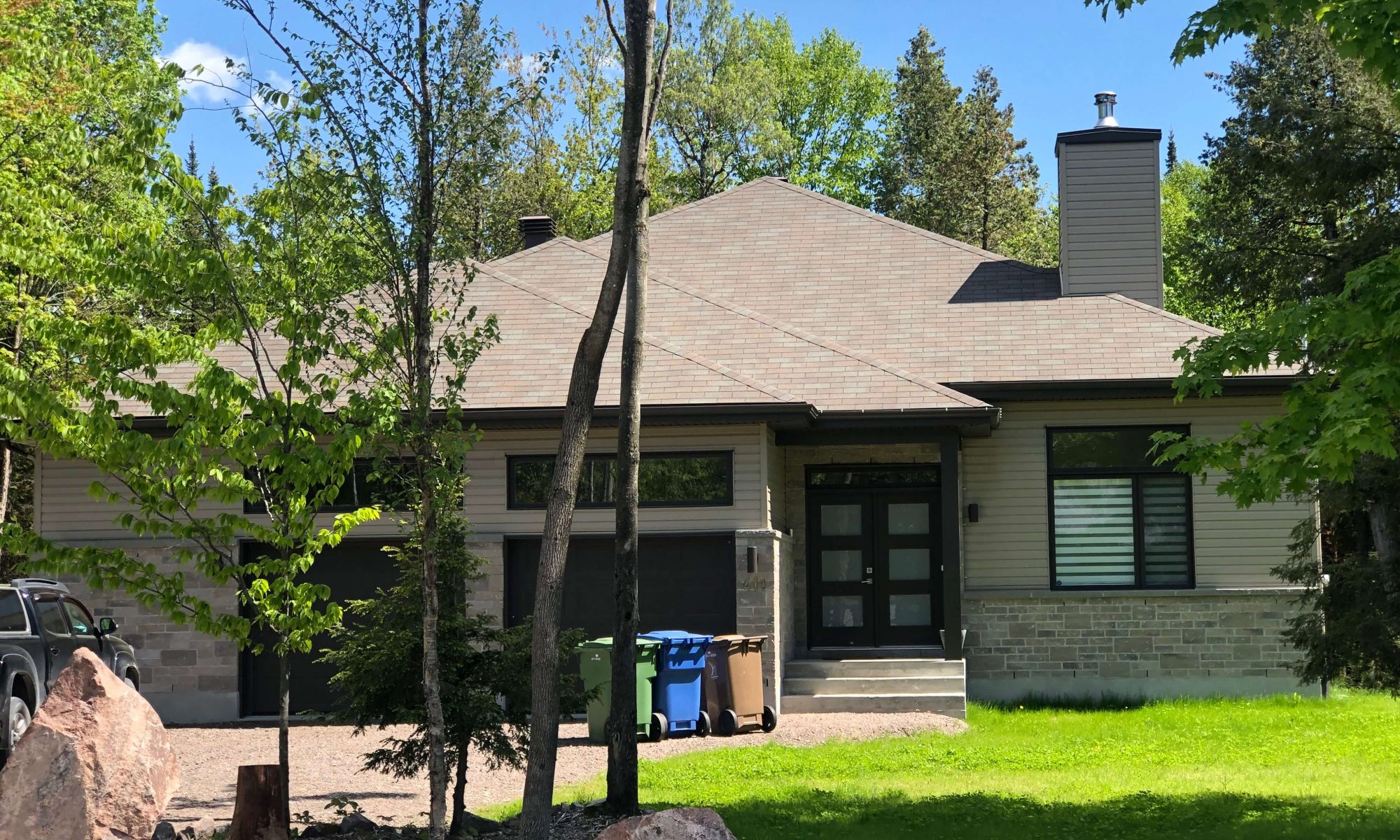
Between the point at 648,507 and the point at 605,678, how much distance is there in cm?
248

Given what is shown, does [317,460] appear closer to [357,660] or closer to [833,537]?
[357,660]

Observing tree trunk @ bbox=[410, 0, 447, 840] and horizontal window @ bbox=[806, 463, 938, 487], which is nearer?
tree trunk @ bbox=[410, 0, 447, 840]

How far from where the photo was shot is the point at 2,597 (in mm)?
12133

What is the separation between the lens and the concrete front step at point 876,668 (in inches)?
622

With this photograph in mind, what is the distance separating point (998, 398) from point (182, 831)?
11357mm

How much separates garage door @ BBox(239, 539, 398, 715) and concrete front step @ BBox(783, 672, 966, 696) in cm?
508

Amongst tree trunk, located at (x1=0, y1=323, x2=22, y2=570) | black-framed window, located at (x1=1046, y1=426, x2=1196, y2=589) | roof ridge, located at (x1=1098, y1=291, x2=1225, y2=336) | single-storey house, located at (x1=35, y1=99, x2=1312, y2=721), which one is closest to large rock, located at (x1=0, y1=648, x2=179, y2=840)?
single-storey house, located at (x1=35, y1=99, x2=1312, y2=721)

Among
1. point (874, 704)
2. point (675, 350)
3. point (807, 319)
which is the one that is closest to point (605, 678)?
point (874, 704)

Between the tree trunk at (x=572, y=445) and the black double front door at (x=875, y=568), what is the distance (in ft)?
33.3

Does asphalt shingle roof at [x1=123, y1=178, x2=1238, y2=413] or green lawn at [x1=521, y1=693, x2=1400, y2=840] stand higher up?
asphalt shingle roof at [x1=123, y1=178, x2=1238, y2=413]

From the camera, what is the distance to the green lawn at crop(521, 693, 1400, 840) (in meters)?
9.13

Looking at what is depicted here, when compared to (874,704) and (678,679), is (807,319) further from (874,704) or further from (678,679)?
(678,679)

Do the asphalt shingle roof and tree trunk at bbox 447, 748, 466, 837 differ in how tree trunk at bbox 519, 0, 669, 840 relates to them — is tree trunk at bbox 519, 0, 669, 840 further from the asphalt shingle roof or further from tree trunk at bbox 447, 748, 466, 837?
the asphalt shingle roof

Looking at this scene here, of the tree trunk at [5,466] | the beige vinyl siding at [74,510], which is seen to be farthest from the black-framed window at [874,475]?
the tree trunk at [5,466]
